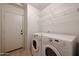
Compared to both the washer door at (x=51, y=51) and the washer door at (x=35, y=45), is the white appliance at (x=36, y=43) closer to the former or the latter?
the washer door at (x=35, y=45)

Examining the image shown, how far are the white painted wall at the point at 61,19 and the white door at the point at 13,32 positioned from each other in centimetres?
39

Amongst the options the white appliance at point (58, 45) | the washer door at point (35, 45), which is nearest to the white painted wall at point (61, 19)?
the white appliance at point (58, 45)

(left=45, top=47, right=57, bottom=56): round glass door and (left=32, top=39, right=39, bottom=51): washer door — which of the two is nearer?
(left=45, top=47, right=57, bottom=56): round glass door

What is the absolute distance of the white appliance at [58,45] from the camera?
993mm

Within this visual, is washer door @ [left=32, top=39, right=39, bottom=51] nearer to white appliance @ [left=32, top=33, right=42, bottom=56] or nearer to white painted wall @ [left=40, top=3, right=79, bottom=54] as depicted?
white appliance @ [left=32, top=33, right=42, bottom=56]

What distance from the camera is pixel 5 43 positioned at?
126cm

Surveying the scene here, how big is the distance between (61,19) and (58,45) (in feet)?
1.36

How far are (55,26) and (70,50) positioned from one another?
434 mm

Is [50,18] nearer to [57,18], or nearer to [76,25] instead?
[57,18]

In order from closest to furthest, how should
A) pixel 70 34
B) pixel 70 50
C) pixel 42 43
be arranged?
pixel 70 50
pixel 70 34
pixel 42 43

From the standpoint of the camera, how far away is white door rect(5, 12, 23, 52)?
1.27 meters

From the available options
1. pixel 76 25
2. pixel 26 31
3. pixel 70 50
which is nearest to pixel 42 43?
pixel 26 31

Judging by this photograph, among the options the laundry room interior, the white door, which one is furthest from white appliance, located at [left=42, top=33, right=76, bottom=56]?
the white door

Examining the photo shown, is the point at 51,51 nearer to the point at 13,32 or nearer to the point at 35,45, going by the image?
the point at 35,45
